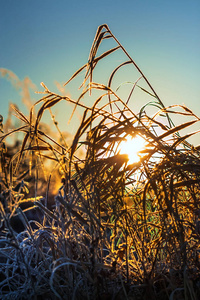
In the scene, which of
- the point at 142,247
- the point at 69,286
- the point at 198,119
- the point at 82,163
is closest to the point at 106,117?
the point at 82,163

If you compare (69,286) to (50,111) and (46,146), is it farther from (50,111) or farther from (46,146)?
(50,111)

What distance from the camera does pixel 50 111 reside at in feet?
3.61

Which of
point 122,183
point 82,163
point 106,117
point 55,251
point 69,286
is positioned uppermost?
point 106,117

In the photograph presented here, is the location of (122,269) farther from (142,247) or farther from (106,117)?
(106,117)

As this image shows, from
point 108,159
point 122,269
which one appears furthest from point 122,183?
point 122,269

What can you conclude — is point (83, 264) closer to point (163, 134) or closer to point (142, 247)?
point (142, 247)

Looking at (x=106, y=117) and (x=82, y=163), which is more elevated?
(x=106, y=117)

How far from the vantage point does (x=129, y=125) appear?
3.49 ft

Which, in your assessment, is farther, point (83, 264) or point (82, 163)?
point (82, 163)

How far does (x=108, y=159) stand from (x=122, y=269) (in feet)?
1.30

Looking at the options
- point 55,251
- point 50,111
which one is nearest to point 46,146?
point 50,111

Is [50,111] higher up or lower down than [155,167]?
higher up

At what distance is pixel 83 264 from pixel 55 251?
167 mm

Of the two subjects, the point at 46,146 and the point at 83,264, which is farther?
the point at 46,146
